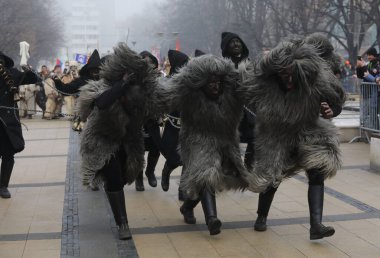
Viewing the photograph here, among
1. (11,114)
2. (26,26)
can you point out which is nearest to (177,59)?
(11,114)

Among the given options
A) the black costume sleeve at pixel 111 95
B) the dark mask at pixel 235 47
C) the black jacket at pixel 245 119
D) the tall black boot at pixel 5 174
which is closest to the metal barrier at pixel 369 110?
the black jacket at pixel 245 119

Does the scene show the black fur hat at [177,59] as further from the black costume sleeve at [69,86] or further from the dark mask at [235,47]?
the black costume sleeve at [69,86]

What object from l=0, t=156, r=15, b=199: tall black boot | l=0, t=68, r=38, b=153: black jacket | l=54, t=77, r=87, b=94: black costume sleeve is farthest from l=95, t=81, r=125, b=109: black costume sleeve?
l=0, t=156, r=15, b=199: tall black boot

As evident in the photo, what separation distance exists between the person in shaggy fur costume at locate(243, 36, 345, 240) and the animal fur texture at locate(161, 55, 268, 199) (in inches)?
7.4

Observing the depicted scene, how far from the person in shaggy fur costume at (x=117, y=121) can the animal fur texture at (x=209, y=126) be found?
12.1 inches

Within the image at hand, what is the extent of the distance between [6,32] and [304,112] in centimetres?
4258

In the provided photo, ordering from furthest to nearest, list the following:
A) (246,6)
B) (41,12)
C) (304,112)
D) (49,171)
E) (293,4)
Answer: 1. (41,12)
2. (246,6)
3. (293,4)
4. (49,171)
5. (304,112)

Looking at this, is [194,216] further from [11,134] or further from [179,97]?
[11,134]

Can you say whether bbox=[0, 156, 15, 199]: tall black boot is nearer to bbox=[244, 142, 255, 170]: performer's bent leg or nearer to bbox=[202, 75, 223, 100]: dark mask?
bbox=[244, 142, 255, 170]: performer's bent leg

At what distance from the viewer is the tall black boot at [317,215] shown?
5.25 metres

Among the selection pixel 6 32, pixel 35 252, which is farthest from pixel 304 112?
pixel 6 32

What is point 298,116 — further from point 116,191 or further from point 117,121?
point 116,191

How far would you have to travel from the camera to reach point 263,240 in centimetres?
559

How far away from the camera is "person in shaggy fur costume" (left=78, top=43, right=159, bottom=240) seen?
18.3ft
